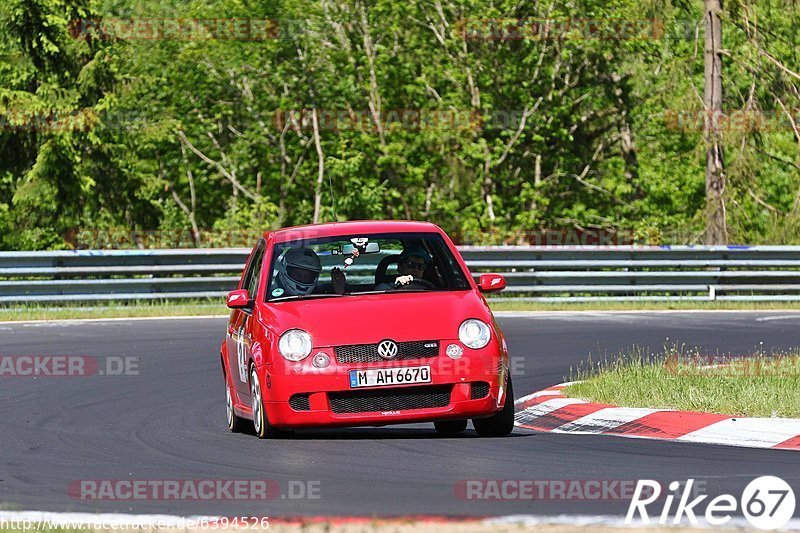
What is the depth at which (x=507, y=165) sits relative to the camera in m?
41.9

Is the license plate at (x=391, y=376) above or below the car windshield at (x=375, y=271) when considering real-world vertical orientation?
below

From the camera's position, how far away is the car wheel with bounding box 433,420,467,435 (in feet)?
37.3

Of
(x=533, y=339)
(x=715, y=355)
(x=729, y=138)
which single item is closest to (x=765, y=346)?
(x=715, y=355)

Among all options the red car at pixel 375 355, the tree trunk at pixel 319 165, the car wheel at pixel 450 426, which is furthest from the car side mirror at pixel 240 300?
the tree trunk at pixel 319 165

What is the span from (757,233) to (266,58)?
52.0ft

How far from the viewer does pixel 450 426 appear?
11.4 m

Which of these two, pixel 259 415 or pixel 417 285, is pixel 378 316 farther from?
pixel 259 415

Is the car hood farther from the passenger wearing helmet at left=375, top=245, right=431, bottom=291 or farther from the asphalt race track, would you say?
the asphalt race track

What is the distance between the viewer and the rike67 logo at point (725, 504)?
7.10 metres

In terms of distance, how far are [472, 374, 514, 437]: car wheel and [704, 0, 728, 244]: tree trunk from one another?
23.1m

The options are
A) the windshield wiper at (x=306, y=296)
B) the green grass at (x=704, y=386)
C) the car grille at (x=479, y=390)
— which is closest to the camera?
the car grille at (x=479, y=390)

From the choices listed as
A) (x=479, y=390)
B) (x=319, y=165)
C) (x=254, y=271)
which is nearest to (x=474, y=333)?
(x=479, y=390)

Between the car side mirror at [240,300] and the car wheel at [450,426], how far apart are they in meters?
1.58

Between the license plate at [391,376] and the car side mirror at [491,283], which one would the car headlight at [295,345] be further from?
the car side mirror at [491,283]
